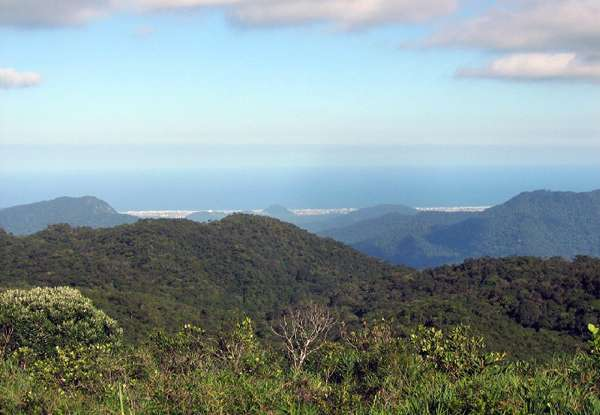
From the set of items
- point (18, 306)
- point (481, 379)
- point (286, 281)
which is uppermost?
point (481, 379)

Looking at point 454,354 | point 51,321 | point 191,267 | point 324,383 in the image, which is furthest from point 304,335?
point 191,267

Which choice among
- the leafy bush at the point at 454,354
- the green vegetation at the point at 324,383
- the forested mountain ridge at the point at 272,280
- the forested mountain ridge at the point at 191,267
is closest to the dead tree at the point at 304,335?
the green vegetation at the point at 324,383

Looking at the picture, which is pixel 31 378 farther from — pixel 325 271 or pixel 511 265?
pixel 325 271

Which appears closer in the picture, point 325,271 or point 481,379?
point 481,379

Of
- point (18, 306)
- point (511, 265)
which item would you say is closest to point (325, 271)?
point (511, 265)

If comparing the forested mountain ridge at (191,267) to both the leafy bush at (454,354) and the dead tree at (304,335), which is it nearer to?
the dead tree at (304,335)

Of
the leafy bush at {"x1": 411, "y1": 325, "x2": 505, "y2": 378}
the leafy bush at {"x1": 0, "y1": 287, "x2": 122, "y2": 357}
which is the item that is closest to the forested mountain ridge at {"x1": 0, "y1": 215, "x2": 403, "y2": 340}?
the leafy bush at {"x1": 0, "y1": 287, "x2": 122, "y2": 357}

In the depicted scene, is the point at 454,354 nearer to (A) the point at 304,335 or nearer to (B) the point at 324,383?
(A) the point at 304,335
